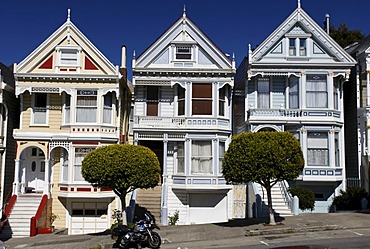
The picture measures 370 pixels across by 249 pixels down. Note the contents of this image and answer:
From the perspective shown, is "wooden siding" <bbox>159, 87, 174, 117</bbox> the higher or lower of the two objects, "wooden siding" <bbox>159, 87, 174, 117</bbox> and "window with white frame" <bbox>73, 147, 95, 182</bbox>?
the higher

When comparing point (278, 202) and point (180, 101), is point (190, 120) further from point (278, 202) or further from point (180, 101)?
point (278, 202)

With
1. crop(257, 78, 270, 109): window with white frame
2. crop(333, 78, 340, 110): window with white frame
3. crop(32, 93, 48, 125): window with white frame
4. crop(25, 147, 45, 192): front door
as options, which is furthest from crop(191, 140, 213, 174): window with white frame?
crop(25, 147, 45, 192): front door

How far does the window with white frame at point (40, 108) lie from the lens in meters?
26.9

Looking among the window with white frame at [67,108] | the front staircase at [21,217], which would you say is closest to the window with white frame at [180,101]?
the window with white frame at [67,108]

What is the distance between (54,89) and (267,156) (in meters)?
13.5

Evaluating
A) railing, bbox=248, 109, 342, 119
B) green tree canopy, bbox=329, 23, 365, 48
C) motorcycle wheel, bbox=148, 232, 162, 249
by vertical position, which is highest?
green tree canopy, bbox=329, 23, 365, 48

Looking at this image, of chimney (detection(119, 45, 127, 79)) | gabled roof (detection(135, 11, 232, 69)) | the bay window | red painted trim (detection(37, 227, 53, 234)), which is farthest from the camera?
chimney (detection(119, 45, 127, 79))

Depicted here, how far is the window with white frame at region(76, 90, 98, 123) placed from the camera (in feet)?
87.1

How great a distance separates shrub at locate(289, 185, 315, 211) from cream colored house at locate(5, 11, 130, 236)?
10.6 meters

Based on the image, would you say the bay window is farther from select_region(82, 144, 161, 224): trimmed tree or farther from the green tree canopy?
the green tree canopy

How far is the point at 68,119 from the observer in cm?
2675

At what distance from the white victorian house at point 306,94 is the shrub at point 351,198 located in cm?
93

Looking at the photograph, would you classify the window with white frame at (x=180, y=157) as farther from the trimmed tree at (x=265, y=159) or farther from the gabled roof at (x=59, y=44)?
the trimmed tree at (x=265, y=159)

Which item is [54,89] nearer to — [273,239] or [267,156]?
[267,156]
